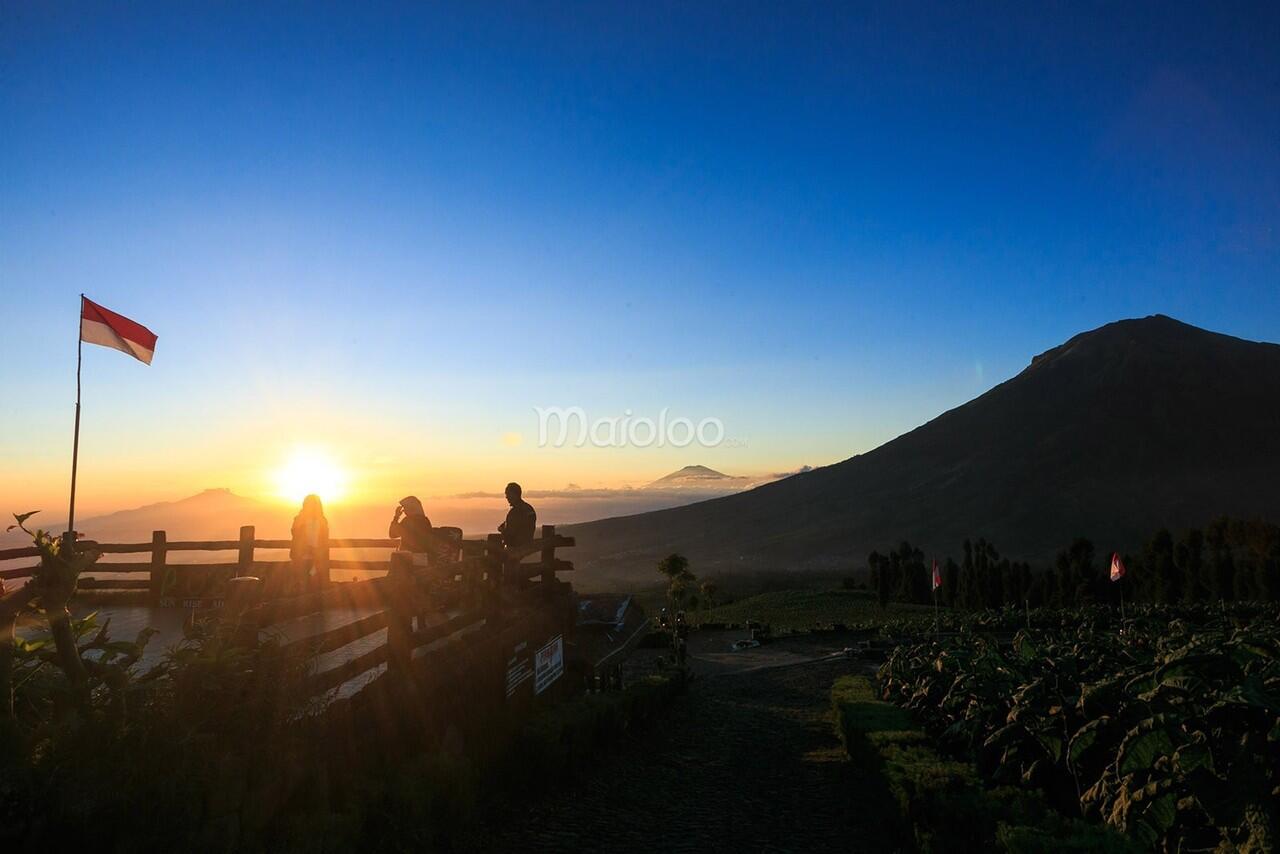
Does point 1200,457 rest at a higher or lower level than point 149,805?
higher

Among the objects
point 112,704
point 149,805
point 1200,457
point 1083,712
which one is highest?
point 1200,457

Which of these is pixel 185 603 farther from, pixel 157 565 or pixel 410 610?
pixel 410 610

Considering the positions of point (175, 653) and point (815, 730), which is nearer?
point (175, 653)

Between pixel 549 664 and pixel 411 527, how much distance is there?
2.76 metres

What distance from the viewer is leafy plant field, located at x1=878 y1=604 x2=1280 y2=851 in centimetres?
520

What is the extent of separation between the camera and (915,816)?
7363 mm

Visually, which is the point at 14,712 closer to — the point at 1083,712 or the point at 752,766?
the point at 1083,712

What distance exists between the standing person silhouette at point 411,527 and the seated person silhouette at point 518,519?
4.10 ft

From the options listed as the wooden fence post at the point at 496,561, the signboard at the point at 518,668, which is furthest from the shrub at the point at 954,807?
the wooden fence post at the point at 496,561

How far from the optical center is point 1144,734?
225 inches

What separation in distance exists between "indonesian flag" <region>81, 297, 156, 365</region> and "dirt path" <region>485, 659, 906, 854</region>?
9.28 meters

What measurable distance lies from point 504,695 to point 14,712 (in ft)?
19.8

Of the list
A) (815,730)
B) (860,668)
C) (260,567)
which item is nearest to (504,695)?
(260,567)

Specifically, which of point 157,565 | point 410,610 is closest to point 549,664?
point 410,610
